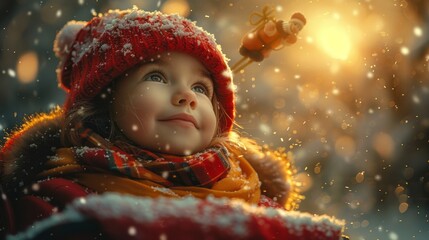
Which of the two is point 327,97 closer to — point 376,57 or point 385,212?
point 376,57

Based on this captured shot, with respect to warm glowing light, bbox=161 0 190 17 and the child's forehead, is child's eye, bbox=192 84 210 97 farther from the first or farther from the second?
warm glowing light, bbox=161 0 190 17

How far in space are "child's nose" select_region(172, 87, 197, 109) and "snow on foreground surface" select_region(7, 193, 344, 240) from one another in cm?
50

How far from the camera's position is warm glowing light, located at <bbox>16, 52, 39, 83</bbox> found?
231cm

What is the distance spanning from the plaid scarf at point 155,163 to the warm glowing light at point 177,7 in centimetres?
117

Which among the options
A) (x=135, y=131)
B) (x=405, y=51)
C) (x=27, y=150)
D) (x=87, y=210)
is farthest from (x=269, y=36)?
(x=405, y=51)

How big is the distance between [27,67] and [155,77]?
123 cm

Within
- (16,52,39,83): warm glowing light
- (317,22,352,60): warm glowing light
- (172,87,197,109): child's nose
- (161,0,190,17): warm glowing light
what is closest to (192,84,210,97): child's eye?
(172,87,197,109): child's nose

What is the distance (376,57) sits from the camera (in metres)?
2.73

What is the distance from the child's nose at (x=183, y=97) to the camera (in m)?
1.33

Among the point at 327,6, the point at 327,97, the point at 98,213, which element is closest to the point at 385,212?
the point at 327,97

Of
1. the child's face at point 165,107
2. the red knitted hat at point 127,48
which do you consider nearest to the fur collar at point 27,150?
the red knitted hat at point 127,48

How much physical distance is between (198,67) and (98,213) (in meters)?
0.71

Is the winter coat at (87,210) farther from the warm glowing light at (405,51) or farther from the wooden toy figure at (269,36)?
the warm glowing light at (405,51)

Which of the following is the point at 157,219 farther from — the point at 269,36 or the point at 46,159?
the point at 269,36
